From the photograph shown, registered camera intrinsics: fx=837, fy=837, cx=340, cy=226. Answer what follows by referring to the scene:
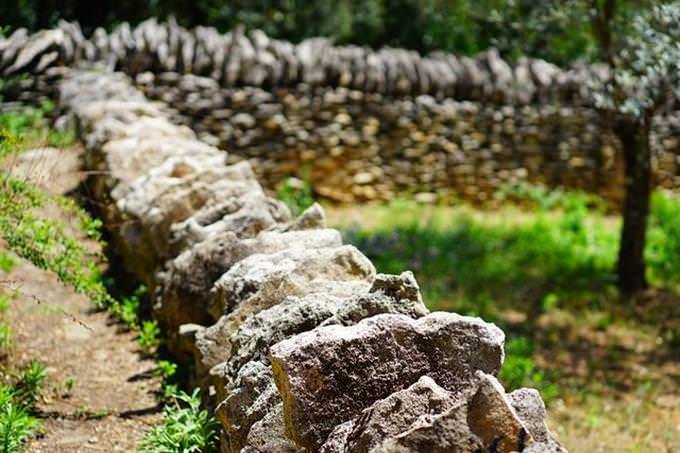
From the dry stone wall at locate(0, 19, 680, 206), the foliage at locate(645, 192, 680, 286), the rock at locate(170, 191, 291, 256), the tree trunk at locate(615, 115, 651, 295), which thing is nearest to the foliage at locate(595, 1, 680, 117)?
the tree trunk at locate(615, 115, 651, 295)

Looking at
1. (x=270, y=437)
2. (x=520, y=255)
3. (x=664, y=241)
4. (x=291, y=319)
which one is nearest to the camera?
(x=270, y=437)

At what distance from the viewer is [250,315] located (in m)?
3.16

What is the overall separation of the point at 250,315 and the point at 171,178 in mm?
2008

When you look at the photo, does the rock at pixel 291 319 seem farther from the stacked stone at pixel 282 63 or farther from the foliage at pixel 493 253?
the stacked stone at pixel 282 63

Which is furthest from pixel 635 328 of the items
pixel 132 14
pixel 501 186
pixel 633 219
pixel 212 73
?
pixel 132 14

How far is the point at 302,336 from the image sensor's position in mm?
2316

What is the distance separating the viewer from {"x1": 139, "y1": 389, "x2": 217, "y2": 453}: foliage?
2990 mm

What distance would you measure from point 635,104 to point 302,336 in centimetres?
416

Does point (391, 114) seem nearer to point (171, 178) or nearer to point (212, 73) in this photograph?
point (212, 73)

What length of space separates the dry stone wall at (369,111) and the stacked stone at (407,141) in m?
0.01

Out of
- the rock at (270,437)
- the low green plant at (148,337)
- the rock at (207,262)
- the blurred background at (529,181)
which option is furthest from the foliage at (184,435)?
the blurred background at (529,181)

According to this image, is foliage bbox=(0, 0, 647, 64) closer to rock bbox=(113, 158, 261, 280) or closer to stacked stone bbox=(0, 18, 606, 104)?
stacked stone bbox=(0, 18, 606, 104)

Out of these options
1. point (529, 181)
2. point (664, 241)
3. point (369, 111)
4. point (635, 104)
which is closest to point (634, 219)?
point (664, 241)

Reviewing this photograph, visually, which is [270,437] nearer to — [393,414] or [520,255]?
[393,414]
